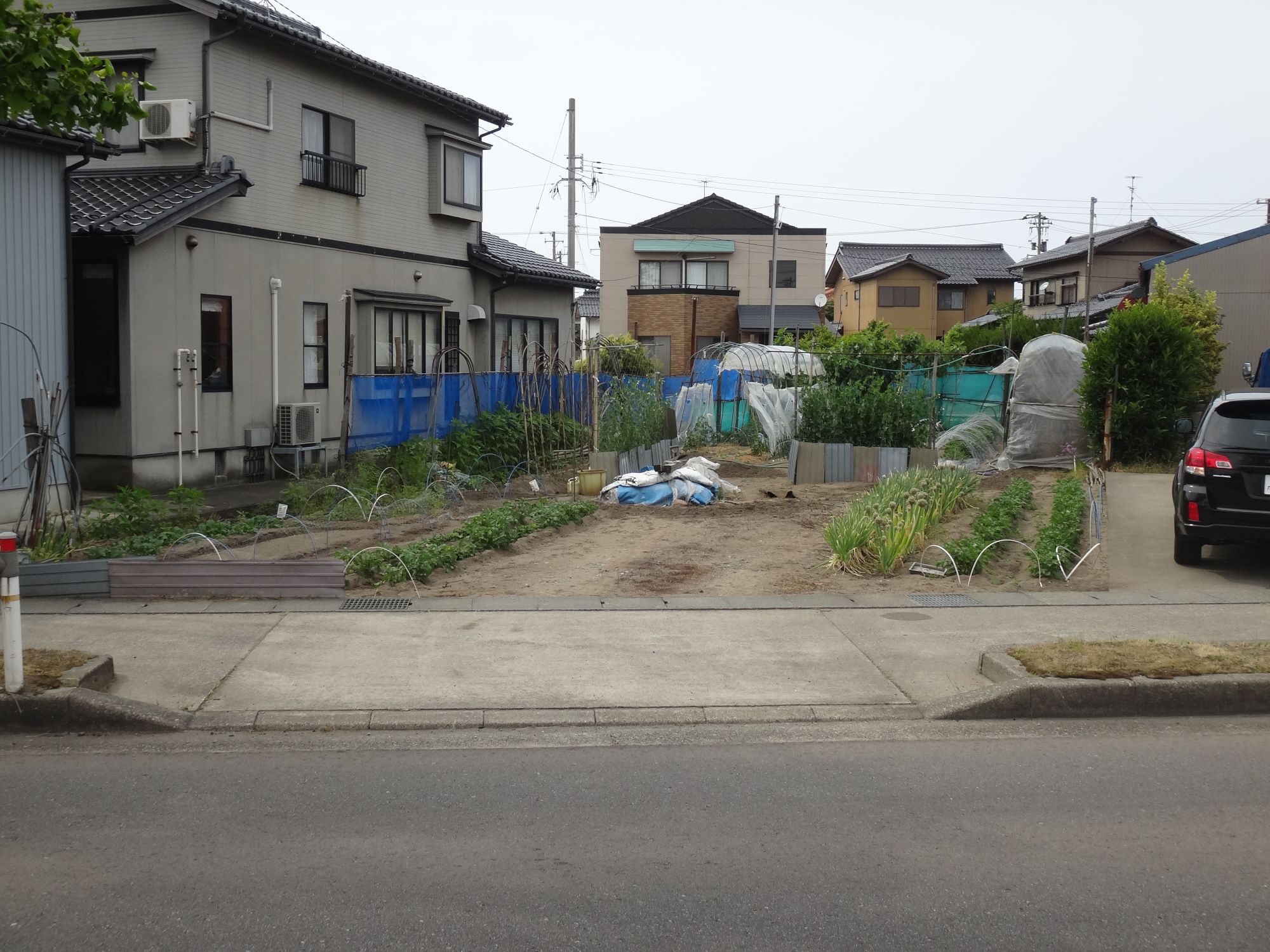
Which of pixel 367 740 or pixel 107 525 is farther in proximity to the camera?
pixel 107 525

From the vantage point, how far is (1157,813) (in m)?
5.32

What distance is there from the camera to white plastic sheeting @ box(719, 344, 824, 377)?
1030 inches

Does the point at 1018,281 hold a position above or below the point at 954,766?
above

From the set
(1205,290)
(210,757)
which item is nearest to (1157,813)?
(210,757)

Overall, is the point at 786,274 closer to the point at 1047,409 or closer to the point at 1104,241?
the point at 1104,241

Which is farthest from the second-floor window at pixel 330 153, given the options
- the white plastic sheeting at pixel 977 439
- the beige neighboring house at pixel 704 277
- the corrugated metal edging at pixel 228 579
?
the beige neighboring house at pixel 704 277

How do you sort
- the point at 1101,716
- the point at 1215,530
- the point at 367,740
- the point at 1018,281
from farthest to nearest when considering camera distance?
the point at 1018,281
the point at 1215,530
the point at 1101,716
the point at 367,740

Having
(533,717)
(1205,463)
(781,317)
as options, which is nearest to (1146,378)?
(1205,463)

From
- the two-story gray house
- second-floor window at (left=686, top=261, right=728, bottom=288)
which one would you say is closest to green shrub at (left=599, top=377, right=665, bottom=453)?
the two-story gray house

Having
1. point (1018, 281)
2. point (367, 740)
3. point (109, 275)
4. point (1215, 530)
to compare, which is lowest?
point (367, 740)

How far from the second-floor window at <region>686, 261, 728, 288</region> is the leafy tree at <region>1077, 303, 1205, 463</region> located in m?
35.0

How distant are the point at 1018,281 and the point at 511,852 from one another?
61.4 m

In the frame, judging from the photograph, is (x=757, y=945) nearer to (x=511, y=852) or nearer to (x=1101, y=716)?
(x=511, y=852)

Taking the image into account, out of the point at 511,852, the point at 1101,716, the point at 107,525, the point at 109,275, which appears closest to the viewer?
the point at 511,852
